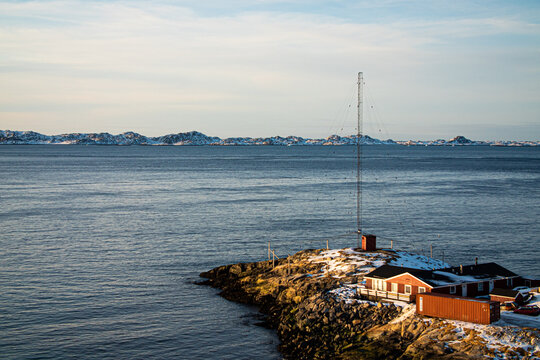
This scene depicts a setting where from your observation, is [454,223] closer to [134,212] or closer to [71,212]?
[134,212]

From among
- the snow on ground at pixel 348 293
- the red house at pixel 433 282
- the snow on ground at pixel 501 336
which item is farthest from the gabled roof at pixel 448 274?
the snow on ground at pixel 501 336

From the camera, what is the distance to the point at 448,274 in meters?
40.0

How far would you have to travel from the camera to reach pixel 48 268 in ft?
175

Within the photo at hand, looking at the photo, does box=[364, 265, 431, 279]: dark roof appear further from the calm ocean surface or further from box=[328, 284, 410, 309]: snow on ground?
the calm ocean surface

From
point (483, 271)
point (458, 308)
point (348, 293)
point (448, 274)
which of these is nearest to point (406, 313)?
point (458, 308)

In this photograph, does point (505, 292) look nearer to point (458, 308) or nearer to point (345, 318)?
point (458, 308)

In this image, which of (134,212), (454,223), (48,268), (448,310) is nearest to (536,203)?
(454,223)

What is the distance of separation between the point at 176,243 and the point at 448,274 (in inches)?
1380

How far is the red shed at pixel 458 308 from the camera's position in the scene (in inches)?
1248

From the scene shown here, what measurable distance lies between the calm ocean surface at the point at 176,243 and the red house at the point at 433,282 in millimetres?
8729

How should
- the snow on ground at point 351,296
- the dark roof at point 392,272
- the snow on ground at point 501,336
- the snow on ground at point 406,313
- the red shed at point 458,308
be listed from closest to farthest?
the snow on ground at point 501,336, the red shed at point 458,308, the snow on ground at point 406,313, the snow on ground at point 351,296, the dark roof at point 392,272

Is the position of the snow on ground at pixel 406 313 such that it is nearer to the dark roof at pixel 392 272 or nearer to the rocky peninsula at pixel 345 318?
the rocky peninsula at pixel 345 318

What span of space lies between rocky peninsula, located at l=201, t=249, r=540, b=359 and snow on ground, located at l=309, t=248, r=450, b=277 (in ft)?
0.27

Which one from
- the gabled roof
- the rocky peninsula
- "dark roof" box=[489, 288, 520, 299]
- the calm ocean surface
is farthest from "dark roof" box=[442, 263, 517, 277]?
the calm ocean surface
